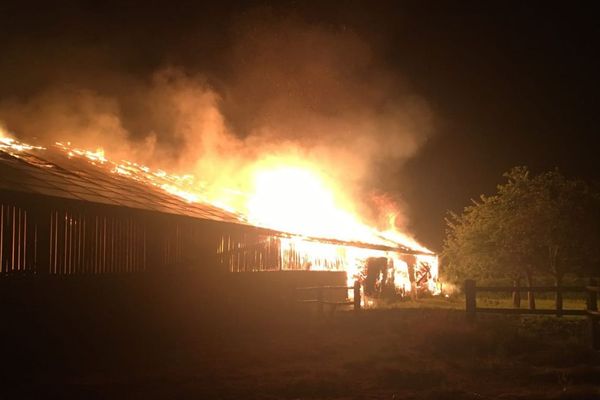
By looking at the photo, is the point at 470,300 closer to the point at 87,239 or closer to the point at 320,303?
the point at 320,303

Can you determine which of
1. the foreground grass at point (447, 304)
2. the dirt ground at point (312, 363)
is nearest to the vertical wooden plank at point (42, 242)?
the dirt ground at point (312, 363)

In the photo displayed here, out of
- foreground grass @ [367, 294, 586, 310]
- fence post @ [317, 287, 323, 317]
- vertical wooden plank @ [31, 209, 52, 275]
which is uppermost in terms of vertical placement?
vertical wooden plank @ [31, 209, 52, 275]

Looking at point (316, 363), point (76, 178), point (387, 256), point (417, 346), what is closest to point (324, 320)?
point (417, 346)

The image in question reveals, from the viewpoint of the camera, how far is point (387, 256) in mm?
30391

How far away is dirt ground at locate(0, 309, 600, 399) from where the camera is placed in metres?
9.23

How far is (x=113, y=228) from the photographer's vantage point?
12414 millimetres

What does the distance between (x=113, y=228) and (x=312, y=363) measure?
4.76m

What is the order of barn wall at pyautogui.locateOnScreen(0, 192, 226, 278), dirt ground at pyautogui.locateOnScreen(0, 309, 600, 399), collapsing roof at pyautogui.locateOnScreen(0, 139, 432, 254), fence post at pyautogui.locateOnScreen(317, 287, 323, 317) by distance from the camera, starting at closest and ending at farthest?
dirt ground at pyautogui.locateOnScreen(0, 309, 600, 399) < barn wall at pyautogui.locateOnScreen(0, 192, 226, 278) < collapsing roof at pyautogui.locateOnScreen(0, 139, 432, 254) < fence post at pyautogui.locateOnScreen(317, 287, 323, 317)

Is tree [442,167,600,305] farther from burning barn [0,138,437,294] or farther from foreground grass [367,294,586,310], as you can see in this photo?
burning barn [0,138,437,294]

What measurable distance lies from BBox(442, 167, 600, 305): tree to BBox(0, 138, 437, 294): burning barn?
9087 mm

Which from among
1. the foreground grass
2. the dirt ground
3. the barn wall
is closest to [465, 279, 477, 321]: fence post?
the dirt ground

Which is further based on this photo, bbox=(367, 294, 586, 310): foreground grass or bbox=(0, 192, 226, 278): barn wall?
bbox=(367, 294, 586, 310): foreground grass

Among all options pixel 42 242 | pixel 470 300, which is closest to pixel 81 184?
pixel 42 242

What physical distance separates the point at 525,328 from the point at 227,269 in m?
7.84
